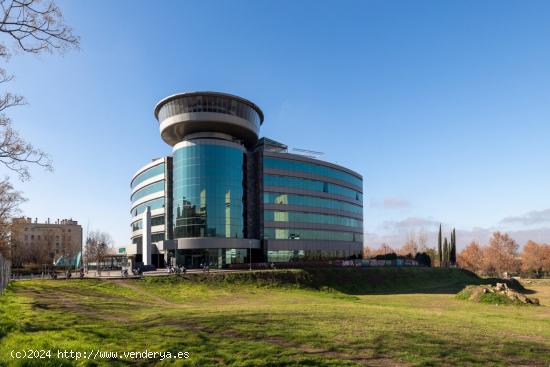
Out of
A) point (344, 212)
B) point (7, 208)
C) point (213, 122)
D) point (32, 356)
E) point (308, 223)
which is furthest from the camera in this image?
point (344, 212)

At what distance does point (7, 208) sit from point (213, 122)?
37557 mm

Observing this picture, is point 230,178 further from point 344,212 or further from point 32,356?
point 32,356

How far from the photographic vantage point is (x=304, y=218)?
289 feet

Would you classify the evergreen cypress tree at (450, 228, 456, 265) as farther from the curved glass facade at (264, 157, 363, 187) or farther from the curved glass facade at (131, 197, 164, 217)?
the curved glass facade at (131, 197, 164, 217)

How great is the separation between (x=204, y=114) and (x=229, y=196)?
56.0ft

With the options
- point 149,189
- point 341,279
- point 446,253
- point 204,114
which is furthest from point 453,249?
point 149,189

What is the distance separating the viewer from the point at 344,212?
99625 millimetres

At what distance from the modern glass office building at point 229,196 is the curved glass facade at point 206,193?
196 mm

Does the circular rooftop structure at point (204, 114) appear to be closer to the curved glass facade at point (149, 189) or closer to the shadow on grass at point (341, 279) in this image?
the curved glass facade at point (149, 189)

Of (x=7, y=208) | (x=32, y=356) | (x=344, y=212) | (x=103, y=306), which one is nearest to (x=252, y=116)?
(x=344, y=212)

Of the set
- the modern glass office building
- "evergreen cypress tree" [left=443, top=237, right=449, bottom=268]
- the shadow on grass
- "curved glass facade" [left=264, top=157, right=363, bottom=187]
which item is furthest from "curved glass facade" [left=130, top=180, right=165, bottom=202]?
"evergreen cypress tree" [left=443, top=237, right=449, bottom=268]

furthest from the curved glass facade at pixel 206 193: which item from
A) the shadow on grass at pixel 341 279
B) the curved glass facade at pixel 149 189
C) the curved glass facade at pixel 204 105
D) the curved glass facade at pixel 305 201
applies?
the shadow on grass at pixel 341 279

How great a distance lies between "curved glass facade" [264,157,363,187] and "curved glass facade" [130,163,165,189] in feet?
78.4

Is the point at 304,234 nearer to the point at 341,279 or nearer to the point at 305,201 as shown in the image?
the point at 305,201
